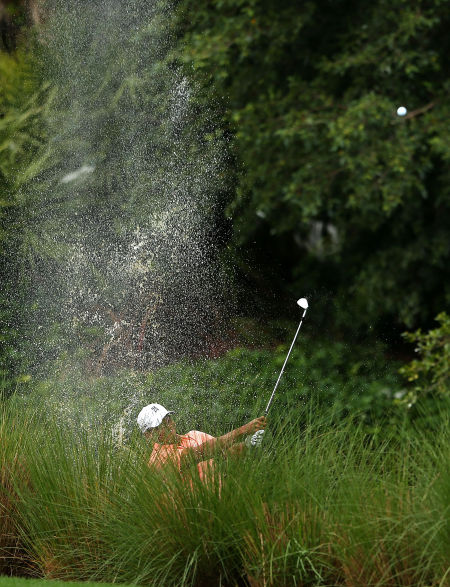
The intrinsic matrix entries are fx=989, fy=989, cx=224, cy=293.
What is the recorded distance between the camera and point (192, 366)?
30.7 feet

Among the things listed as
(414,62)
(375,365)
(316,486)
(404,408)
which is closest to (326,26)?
(414,62)

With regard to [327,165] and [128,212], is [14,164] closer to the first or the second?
[128,212]

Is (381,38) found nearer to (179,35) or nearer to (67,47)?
(179,35)

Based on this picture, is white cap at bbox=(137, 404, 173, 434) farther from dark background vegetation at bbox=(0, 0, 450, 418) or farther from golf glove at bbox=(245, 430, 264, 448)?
dark background vegetation at bbox=(0, 0, 450, 418)

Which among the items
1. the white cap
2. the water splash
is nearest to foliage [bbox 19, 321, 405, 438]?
the water splash

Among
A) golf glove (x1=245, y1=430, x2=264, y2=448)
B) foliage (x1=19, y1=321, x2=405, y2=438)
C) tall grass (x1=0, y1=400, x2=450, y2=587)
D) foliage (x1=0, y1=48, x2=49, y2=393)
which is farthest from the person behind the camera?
foliage (x1=0, y1=48, x2=49, y2=393)

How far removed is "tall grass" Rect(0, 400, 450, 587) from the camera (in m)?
3.68

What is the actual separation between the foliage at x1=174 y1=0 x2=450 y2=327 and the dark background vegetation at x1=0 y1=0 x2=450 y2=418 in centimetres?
2

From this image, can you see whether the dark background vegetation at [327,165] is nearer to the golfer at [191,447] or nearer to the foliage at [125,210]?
the foliage at [125,210]

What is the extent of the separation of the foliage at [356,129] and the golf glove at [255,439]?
3.62 m

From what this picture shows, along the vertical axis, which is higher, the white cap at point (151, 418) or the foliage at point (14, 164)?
the white cap at point (151, 418)

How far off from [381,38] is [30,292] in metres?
4.60

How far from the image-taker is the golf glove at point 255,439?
4.39 meters

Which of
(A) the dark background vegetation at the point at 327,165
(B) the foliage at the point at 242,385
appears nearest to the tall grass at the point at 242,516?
(B) the foliage at the point at 242,385
